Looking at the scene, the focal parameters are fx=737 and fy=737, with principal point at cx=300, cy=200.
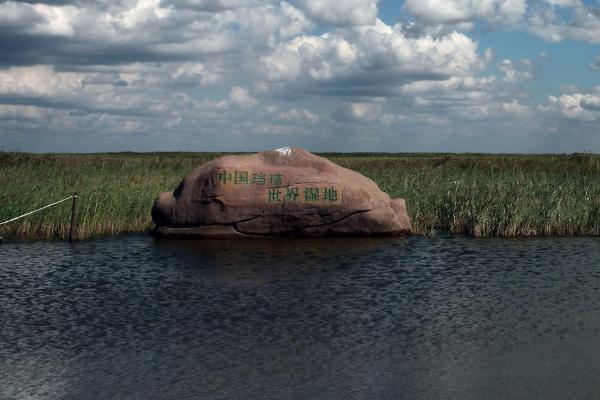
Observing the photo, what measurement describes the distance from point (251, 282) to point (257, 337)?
12.3ft

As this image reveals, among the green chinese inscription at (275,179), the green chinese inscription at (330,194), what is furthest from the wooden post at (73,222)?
the green chinese inscription at (330,194)

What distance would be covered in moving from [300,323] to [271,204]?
832 centimetres

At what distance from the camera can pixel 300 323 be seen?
9.88 meters

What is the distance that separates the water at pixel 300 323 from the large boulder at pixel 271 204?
63.5 inches

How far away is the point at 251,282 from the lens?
12.9 meters

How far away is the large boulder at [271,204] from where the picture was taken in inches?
709

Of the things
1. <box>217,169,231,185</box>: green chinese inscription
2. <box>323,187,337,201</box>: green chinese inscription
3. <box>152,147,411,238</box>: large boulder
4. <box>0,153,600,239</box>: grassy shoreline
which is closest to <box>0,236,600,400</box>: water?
<box>152,147,411,238</box>: large boulder

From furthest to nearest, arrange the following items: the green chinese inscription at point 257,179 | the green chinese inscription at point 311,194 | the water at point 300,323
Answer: the green chinese inscription at point 257,179 → the green chinese inscription at point 311,194 → the water at point 300,323

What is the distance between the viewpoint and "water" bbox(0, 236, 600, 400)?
24.0 feet

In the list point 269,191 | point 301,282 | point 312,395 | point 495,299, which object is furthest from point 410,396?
point 269,191

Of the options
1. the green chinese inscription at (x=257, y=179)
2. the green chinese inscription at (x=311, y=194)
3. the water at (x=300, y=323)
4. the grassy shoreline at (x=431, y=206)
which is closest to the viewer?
Answer: the water at (x=300, y=323)

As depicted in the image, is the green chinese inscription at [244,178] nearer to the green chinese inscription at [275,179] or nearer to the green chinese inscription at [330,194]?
the green chinese inscription at [275,179]

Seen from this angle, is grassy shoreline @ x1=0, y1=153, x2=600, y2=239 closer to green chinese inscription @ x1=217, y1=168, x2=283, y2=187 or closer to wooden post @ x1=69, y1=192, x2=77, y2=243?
wooden post @ x1=69, y1=192, x2=77, y2=243

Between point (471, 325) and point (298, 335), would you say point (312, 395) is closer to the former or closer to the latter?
point (298, 335)
